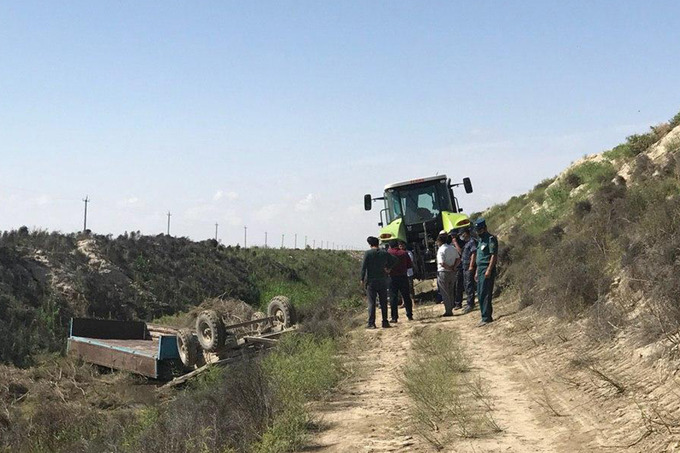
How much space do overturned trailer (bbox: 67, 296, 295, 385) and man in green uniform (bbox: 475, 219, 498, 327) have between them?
3.88 m

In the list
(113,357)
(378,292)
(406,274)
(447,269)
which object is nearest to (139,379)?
(113,357)

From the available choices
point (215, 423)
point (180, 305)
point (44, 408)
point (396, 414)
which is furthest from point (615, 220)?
point (180, 305)

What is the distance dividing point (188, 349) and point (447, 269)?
17.5 ft

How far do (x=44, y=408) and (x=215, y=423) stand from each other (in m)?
5.98

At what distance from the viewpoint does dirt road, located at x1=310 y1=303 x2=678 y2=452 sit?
5750 millimetres

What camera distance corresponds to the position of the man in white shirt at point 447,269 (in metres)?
14.6

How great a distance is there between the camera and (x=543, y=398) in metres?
7.25

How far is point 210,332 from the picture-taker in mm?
13125

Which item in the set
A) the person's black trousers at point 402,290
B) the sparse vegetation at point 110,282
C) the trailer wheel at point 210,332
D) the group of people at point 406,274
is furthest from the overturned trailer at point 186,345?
the sparse vegetation at point 110,282

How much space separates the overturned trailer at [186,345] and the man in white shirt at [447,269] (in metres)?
3.22

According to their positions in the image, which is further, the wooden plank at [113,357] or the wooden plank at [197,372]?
the wooden plank at [113,357]

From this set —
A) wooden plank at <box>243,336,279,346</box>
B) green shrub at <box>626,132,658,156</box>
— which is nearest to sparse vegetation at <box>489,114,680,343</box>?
green shrub at <box>626,132,658,156</box>

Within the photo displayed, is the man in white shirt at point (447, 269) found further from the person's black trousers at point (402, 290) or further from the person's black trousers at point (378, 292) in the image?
the person's black trousers at point (378, 292)

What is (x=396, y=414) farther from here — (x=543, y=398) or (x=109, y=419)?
(x=109, y=419)
